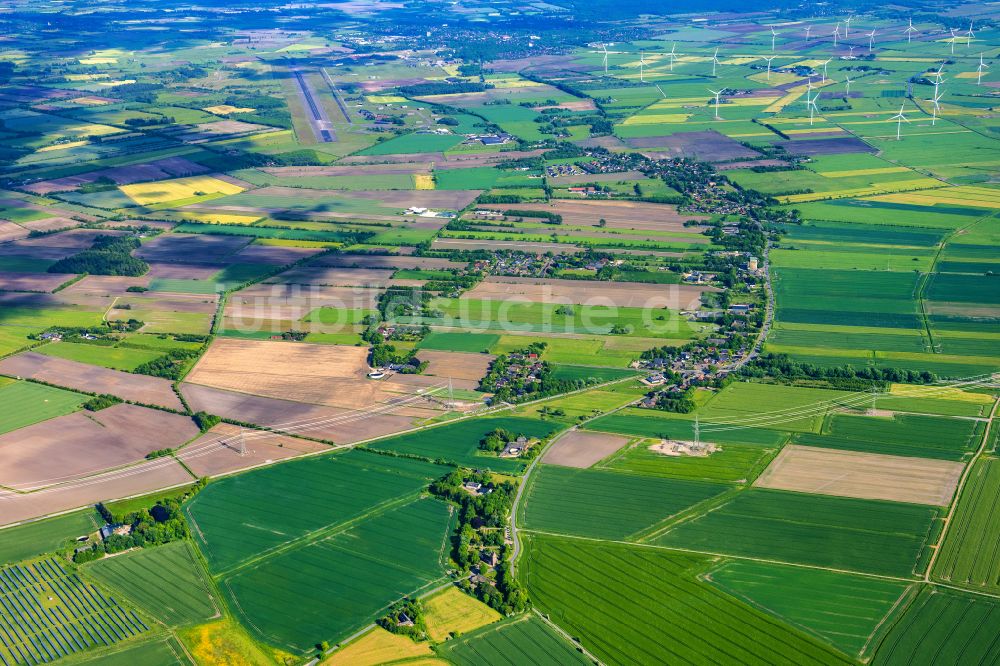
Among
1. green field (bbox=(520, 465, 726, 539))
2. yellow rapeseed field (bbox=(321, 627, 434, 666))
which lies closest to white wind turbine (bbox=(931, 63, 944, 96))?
green field (bbox=(520, 465, 726, 539))

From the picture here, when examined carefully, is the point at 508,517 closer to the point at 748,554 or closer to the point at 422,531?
the point at 422,531

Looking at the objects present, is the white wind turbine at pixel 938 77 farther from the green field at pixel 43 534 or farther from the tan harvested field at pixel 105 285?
the green field at pixel 43 534

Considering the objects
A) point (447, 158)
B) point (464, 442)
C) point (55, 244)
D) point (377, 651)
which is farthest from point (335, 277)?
point (377, 651)

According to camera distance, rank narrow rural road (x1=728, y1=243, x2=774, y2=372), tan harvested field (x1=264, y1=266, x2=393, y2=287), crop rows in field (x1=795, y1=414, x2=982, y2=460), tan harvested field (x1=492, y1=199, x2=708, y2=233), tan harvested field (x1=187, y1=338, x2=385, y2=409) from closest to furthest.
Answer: crop rows in field (x1=795, y1=414, x2=982, y2=460)
tan harvested field (x1=187, y1=338, x2=385, y2=409)
narrow rural road (x1=728, y1=243, x2=774, y2=372)
tan harvested field (x1=264, y1=266, x2=393, y2=287)
tan harvested field (x1=492, y1=199, x2=708, y2=233)

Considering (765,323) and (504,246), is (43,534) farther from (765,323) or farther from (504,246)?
(504,246)

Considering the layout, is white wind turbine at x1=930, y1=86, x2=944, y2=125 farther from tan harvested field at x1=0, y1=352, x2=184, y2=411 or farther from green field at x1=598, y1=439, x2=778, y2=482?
tan harvested field at x1=0, y1=352, x2=184, y2=411

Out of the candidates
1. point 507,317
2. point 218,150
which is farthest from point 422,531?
point 218,150
